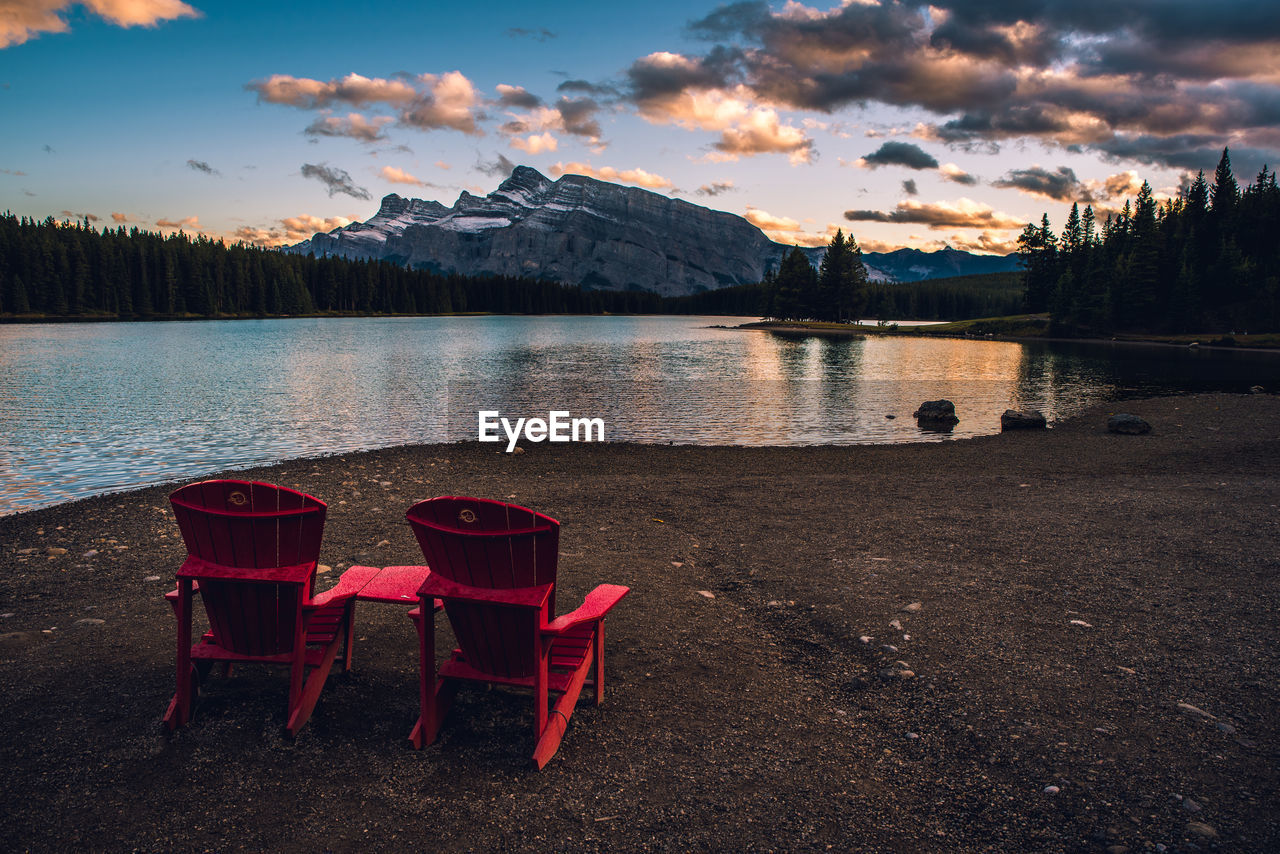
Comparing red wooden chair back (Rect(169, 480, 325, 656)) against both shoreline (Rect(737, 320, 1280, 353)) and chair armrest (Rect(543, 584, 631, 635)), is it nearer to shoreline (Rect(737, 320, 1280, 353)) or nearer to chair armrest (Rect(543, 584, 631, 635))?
chair armrest (Rect(543, 584, 631, 635))

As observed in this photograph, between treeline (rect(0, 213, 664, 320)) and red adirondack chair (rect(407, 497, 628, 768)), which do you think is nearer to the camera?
red adirondack chair (rect(407, 497, 628, 768))

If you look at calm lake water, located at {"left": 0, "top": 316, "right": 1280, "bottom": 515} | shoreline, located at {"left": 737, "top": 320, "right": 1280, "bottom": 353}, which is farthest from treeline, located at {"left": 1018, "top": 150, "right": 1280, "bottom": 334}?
calm lake water, located at {"left": 0, "top": 316, "right": 1280, "bottom": 515}

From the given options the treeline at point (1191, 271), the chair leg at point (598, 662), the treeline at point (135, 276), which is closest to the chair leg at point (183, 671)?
the chair leg at point (598, 662)

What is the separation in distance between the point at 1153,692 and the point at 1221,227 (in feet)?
478

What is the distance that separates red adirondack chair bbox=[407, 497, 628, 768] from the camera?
485 cm

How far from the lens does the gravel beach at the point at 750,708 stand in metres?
4.52

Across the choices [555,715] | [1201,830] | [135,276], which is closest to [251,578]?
[555,715]

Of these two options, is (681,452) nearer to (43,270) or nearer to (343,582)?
(343,582)

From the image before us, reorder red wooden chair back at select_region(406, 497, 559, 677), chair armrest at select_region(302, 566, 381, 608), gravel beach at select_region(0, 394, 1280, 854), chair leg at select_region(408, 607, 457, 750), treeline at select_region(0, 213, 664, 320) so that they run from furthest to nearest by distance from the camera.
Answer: treeline at select_region(0, 213, 664, 320) < chair armrest at select_region(302, 566, 381, 608) < chair leg at select_region(408, 607, 457, 750) < red wooden chair back at select_region(406, 497, 559, 677) < gravel beach at select_region(0, 394, 1280, 854)

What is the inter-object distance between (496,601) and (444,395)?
36652 mm

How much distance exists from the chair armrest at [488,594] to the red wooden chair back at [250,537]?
38.3 inches

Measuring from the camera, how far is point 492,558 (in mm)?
4902

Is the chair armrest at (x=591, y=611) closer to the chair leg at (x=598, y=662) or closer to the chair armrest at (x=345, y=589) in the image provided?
the chair leg at (x=598, y=662)

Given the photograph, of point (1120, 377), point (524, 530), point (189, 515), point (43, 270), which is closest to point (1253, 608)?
point (524, 530)
